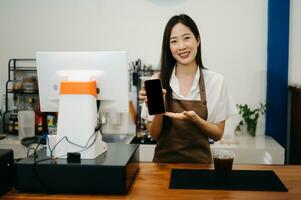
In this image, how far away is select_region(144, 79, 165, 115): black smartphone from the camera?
1725mm

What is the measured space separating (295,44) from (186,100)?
1857 millimetres

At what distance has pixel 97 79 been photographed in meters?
1.63

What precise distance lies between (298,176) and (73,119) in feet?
3.40

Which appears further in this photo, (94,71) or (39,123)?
(39,123)

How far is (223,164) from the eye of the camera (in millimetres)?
1527

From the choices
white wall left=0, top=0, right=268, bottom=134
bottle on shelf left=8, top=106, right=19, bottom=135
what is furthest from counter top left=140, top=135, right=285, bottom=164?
bottle on shelf left=8, top=106, right=19, bottom=135

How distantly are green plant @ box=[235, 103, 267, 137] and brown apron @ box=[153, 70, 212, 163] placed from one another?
4.73ft

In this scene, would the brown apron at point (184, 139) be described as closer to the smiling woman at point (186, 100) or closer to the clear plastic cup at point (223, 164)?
the smiling woman at point (186, 100)

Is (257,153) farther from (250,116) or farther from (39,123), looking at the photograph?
(39,123)

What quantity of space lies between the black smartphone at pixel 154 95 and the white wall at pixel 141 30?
1953 millimetres

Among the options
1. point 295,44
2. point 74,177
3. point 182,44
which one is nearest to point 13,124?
point 182,44

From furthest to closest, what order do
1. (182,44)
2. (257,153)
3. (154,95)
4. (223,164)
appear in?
1. (257,153)
2. (182,44)
3. (154,95)
4. (223,164)

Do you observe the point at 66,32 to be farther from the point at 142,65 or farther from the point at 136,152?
the point at 136,152

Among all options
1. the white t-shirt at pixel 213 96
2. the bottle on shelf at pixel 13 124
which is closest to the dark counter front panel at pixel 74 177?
the white t-shirt at pixel 213 96
